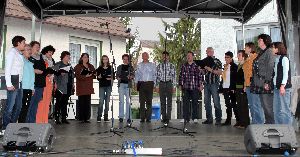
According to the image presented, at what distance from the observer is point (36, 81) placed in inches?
321

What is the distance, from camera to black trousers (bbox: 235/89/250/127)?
969 cm

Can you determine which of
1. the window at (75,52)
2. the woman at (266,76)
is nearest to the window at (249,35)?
the window at (75,52)

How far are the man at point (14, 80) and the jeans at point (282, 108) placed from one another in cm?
431

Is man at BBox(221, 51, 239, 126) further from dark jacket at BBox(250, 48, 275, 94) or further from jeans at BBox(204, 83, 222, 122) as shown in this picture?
dark jacket at BBox(250, 48, 275, 94)

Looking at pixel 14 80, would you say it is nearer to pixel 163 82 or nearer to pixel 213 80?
pixel 163 82

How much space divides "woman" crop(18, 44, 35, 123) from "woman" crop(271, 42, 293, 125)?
4206 mm

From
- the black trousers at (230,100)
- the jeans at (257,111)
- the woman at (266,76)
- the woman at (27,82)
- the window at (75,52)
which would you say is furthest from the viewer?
the window at (75,52)

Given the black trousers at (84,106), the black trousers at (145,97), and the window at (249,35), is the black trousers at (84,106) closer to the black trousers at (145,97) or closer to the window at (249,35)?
the black trousers at (145,97)

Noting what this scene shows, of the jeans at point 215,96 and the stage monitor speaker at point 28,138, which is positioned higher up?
the jeans at point 215,96

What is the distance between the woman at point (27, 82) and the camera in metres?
7.62

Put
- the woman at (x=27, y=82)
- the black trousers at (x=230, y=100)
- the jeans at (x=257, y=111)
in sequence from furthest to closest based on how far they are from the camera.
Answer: the black trousers at (x=230, y=100) → the jeans at (x=257, y=111) → the woman at (x=27, y=82)

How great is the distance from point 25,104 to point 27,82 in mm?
420

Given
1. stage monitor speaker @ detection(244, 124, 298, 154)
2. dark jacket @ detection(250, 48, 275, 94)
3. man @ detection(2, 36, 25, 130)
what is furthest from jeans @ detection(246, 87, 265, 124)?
man @ detection(2, 36, 25, 130)

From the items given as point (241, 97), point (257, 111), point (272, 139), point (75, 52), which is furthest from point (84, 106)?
point (75, 52)
